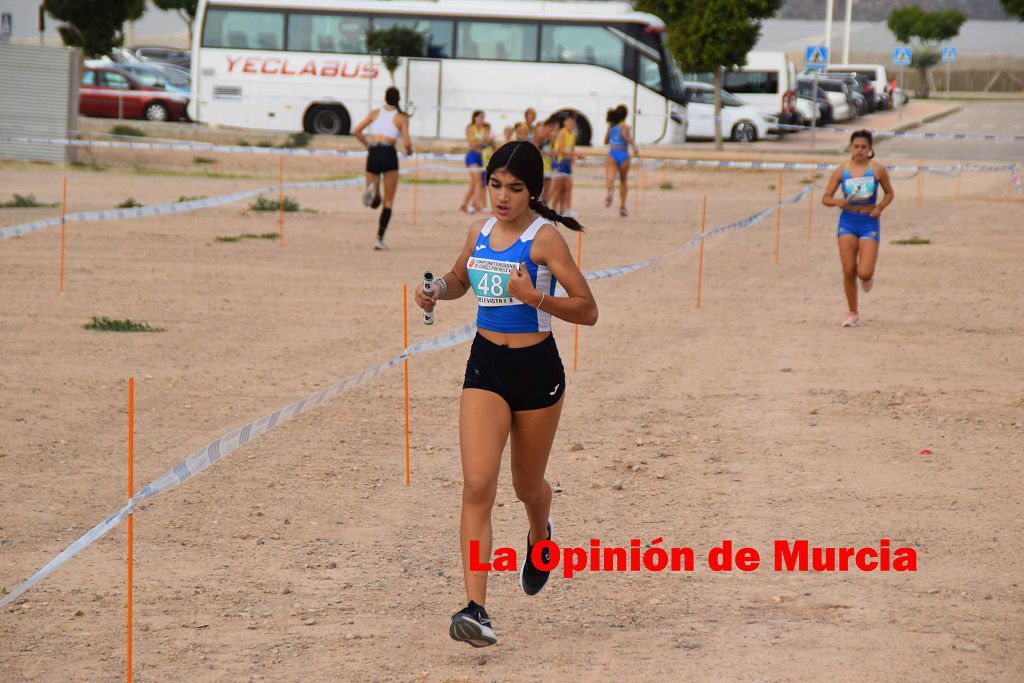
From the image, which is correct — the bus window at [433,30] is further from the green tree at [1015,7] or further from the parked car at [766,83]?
the green tree at [1015,7]

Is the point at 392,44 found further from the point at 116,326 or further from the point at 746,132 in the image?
the point at 116,326

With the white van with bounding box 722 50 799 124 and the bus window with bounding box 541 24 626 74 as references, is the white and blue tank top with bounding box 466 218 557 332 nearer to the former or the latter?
the bus window with bounding box 541 24 626 74

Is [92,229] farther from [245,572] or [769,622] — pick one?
[769,622]

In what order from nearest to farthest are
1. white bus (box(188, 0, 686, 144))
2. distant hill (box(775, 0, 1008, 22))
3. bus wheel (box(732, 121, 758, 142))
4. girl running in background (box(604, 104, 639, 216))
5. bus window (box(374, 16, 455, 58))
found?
girl running in background (box(604, 104, 639, 216)) < white bus (box(188, 0, 686, 144)) < bus window (box(374, 16, 455, 58)) < bus wheel (box(732, 121, 758, 142)) < distant hill (box(775, 0, 1008, 22))

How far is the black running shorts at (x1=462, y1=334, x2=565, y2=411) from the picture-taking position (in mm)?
4859

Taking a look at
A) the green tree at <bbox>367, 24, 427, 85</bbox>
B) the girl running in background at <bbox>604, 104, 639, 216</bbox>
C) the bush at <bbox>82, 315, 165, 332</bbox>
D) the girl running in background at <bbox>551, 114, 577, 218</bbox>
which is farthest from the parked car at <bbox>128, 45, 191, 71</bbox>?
the bush at <bbox>82, 315, 165, 332</bbox>

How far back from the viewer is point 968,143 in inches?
1614

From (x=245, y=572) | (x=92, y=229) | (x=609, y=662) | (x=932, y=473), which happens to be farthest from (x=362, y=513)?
(x=92, y=229)

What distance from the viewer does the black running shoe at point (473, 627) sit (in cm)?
460

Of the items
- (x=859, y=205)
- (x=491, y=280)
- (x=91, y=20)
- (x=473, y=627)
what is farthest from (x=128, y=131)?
(x=473, y=627)

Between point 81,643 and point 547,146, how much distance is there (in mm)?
17544

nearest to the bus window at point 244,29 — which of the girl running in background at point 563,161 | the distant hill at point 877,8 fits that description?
the girl running in background at point 563,161

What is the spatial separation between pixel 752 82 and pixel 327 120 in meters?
16.3

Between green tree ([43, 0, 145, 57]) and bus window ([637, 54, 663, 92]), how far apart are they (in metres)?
17.5
